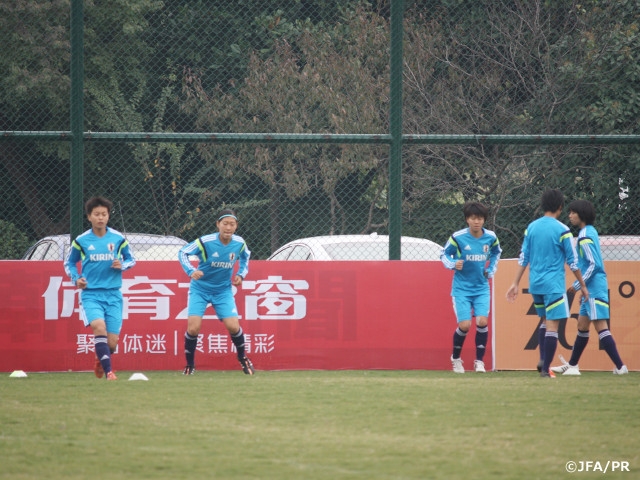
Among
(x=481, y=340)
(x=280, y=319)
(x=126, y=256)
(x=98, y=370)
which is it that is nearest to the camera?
(x=98, y=370)

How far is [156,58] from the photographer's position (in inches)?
547

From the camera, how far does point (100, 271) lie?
34.8ft

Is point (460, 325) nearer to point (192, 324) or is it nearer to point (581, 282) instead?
point (581, 282)

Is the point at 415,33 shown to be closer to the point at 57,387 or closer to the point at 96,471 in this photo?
the point at 57,387

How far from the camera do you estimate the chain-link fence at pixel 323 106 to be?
13156 millimetres

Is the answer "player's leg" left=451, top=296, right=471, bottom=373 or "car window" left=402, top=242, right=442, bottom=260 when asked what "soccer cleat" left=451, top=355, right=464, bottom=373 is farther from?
"car window" left=402, top=242, right=442, bottom=260

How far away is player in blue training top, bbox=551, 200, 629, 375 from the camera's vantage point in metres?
10.8

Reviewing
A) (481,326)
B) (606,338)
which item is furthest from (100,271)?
(606,338)

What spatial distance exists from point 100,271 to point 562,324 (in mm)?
5371

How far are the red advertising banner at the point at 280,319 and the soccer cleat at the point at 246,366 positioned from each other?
2.41 ft

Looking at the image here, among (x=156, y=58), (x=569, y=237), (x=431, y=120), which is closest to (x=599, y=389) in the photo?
(x=569, y=237)

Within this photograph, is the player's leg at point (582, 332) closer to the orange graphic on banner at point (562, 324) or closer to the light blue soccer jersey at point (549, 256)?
the light blue soccer jersey at point (549, 256)

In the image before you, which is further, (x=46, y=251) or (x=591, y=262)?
(x=46, y=251)

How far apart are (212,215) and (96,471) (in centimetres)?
870
